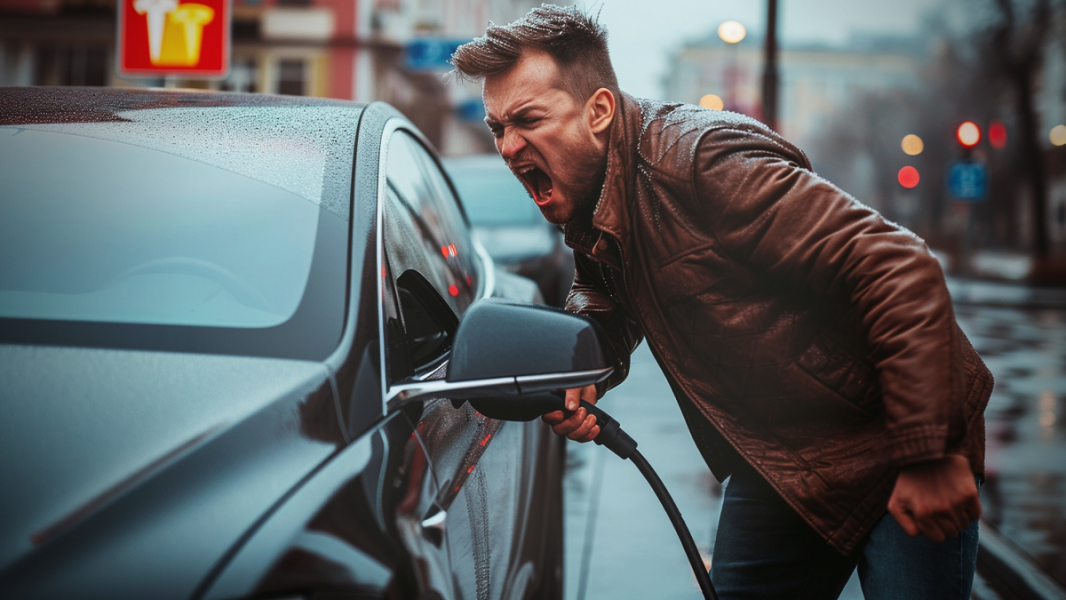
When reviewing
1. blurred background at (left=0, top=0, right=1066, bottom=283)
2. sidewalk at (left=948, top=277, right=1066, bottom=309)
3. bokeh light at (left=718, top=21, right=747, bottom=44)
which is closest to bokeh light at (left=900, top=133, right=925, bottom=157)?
blurred background at (left=0, top=0, right=1066, bottom=283)

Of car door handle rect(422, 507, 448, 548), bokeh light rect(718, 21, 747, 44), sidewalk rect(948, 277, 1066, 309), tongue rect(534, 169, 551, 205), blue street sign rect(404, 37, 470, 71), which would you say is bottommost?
sidewalk rect(948, 277, 1066, 309)

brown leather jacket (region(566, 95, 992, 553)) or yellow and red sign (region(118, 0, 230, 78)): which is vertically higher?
yellow and red sign (region(118, 0, 230, 78))

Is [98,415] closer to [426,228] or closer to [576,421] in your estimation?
[576,421]

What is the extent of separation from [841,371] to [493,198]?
723cm

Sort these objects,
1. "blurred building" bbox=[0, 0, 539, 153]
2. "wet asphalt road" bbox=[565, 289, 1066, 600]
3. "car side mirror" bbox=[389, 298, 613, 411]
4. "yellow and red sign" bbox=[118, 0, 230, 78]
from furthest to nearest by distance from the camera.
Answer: "blurred building" bbox=[0, 0, 539, 153], "yellow and red sign" bbox=[118, 0, 230, 78], "wet asphalt road" bbox=[565, 289, 1066, 600], "car side mirror" bbox=[389, 298, 613, 411]

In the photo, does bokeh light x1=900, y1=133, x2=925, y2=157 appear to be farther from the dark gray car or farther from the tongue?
the tongue

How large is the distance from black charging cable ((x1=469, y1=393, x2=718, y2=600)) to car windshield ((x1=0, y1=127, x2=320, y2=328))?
40 cm

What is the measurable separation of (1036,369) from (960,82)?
32876 mm

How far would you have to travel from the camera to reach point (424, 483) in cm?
154

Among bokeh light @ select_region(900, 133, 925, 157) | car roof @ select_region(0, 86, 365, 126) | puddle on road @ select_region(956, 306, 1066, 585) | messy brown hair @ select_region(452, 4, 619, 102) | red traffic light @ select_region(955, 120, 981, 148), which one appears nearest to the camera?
messy brown hair @ select_region(452, 4, 619, 102)

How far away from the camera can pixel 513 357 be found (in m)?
1.56

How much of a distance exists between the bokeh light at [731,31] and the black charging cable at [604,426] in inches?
744

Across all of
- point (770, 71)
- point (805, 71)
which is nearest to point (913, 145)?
point (805, 71)

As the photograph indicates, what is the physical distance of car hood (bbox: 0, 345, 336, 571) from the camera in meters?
1.15
